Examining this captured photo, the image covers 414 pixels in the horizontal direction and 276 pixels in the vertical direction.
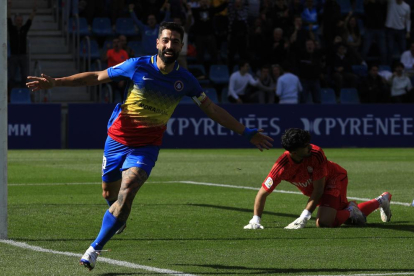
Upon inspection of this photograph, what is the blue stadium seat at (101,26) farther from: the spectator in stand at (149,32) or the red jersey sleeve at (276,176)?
the red jersey sleeve at (276,176)

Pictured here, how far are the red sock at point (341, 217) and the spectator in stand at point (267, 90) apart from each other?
57.1ft

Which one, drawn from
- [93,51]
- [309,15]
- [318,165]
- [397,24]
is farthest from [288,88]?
[318,165]

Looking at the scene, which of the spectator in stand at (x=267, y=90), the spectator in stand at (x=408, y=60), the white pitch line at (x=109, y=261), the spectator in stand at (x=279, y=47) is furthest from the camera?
the spectator in stand at (x=408, y=60)

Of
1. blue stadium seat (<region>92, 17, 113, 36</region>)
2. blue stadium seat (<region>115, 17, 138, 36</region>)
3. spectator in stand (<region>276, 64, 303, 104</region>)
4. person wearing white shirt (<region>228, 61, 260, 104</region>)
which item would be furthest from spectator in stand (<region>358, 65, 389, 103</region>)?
blue stadium seat (<region>92, 17, 113, 36</region>)

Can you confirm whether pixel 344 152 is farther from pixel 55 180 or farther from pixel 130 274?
pixel 130 274

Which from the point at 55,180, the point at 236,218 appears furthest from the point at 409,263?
the point at 55,180

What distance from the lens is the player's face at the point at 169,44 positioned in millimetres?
7633

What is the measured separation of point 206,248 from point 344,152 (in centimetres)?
1704

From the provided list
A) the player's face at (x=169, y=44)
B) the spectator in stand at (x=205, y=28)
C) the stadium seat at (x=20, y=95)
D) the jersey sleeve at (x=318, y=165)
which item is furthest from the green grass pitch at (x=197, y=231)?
the spectator in stand at (x=205, y=28)

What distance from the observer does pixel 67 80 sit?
7551mm

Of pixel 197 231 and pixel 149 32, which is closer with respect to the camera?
pixel 197 231

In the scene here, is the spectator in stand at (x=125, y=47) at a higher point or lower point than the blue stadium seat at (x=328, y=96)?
higher

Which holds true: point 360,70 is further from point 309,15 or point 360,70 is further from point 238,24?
point 238,24

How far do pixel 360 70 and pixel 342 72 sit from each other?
120 cm
